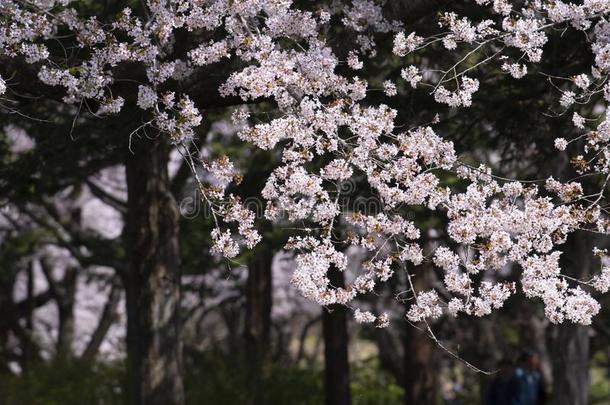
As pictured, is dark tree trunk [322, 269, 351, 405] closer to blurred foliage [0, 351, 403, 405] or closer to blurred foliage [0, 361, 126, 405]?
blurred foliage [0, 351, 403, 405]

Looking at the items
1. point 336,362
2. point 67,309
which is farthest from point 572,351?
point 67,309

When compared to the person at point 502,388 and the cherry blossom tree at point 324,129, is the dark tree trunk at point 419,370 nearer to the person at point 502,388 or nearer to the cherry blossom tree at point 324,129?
the person at point 502,388

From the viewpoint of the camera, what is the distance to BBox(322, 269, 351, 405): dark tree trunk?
16797 millimetres

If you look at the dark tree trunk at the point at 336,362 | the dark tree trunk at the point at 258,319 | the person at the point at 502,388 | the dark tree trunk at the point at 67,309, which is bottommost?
the person at the point at 502,388

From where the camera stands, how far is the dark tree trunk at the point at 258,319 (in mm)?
19031

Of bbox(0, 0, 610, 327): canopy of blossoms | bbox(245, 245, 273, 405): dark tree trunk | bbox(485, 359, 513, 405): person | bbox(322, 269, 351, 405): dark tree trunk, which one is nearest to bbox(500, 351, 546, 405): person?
bbox(485, 359, 513, 405): person

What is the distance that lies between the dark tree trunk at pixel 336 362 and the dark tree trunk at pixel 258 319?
233 cm

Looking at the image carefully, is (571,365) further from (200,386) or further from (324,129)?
(324,129)

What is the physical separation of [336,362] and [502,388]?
374 cm

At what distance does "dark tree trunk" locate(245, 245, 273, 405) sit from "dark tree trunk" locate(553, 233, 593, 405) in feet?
20.3

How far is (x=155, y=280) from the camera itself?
12898 millimetres

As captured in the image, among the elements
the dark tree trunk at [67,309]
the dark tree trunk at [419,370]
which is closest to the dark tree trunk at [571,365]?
the dark tree trunk at [419,370]

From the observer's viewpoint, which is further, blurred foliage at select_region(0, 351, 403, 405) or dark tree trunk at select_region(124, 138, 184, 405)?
blurred foliage at select_region(0, 351, 403, 405)

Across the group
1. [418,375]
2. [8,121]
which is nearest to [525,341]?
[418,375]
